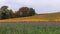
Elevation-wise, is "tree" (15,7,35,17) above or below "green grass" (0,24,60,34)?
below

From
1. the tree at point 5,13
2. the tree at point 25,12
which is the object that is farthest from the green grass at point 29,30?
the tree at point 25,12

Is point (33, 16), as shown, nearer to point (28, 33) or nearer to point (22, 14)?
point (22, 14)

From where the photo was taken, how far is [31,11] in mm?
48969

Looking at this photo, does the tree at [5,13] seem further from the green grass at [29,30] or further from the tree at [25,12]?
the green grass at [29,30]

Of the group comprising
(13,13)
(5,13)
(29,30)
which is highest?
(29,30)

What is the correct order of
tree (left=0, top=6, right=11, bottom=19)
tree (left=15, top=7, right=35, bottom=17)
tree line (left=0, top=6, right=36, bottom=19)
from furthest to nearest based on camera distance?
tree (left=15, top=7, right=35, bottom=17)
tree line (left=0, top=6, right=36, bottom=19)
tree (left=0, top=6, right=11, bottom=19)

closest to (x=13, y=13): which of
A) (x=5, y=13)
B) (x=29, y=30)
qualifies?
(x=5, y=13)

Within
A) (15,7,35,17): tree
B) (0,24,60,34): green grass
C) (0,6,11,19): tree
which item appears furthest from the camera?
(15,7,35,17): tree

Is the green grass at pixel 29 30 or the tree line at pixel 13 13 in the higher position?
the green grass at pixel 29 30

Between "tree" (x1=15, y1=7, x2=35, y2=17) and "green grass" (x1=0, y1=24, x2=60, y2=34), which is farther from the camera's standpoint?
"tree" (x1=15, y1=7, x2=35, y2=17)

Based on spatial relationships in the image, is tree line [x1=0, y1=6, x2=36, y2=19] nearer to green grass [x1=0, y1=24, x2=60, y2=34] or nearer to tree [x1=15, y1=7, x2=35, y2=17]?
tree [x1=15, y1=7, x2=35, y2=17]

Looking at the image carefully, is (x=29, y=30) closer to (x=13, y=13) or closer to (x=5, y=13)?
(x=5, y=13)

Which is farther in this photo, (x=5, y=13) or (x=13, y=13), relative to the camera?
(x=13, y=13)

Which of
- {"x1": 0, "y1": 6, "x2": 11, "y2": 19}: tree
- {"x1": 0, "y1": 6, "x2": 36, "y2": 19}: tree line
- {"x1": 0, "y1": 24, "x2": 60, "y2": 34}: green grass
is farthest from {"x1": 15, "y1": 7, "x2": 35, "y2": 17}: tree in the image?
{"x1": 0, "y1": 24, "x2": 60, "y2": 34}: green grass
